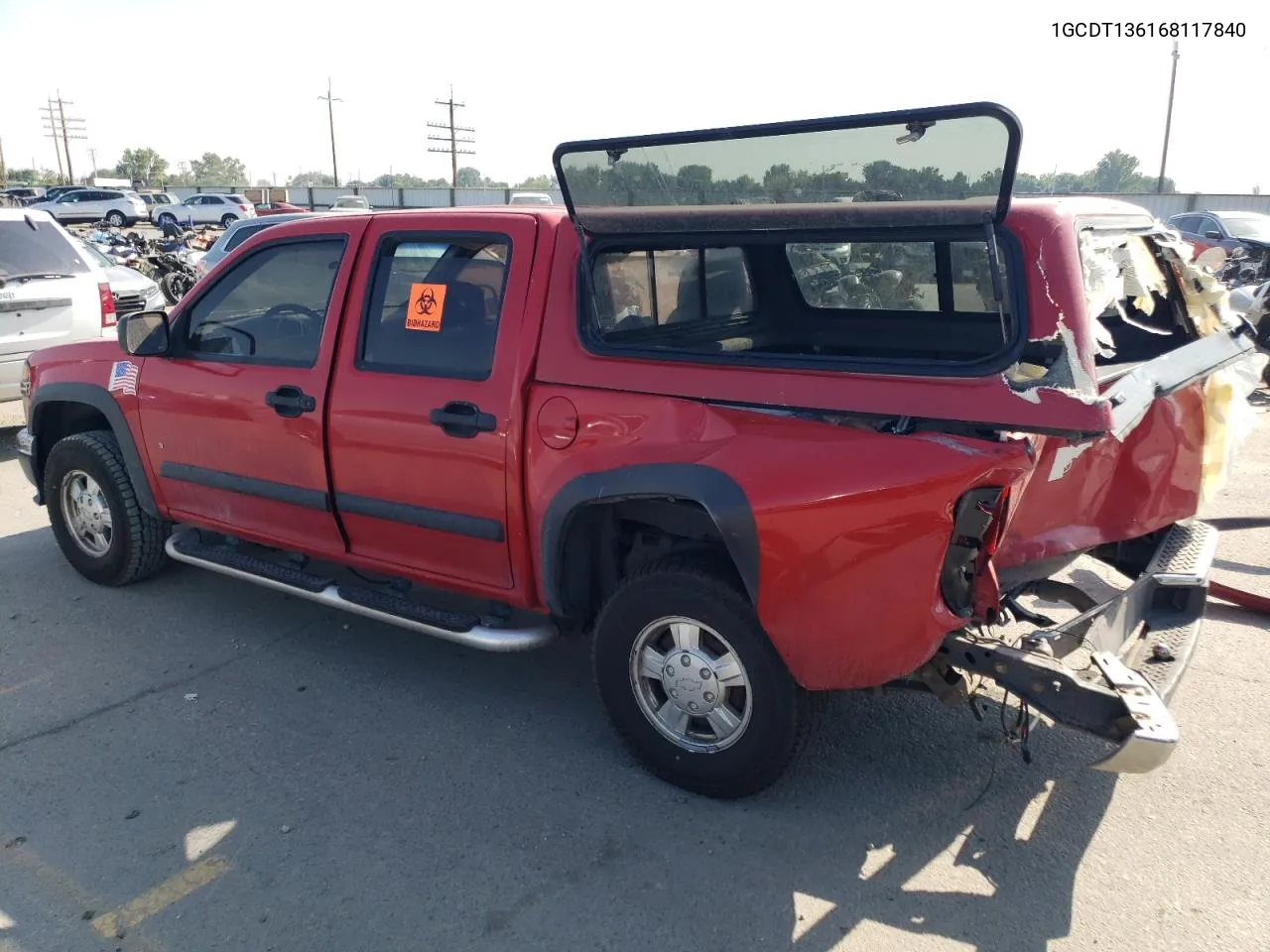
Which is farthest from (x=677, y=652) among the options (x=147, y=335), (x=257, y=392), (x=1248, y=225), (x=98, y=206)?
(x=98, y=206)

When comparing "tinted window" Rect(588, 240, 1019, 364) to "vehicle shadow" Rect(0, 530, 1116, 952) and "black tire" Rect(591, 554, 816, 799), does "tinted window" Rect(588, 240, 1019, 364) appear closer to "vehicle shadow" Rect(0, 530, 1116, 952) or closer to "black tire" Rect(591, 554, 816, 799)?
"black tire" Rect(591, 554, 816, 799)

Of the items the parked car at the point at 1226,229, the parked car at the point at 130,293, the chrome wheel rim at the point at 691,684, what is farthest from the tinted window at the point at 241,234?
the parked car at the point at 1226,229

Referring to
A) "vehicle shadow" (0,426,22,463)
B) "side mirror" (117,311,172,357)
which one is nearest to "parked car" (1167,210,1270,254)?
"side mirror" (117,311,172,357)

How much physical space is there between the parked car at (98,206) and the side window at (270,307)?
44.7 metres

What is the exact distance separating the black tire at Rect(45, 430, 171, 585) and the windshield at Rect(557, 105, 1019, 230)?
303 centimetres

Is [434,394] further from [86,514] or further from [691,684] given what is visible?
[86,514]

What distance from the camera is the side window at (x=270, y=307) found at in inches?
162

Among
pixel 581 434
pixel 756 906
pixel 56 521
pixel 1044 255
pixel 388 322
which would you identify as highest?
pixel 1044 255

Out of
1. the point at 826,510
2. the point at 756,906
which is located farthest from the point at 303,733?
the point at 826,510

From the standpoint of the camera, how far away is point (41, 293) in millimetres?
8102

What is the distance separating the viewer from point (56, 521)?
5301mm

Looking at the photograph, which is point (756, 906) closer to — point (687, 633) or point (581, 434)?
point (687, 633)

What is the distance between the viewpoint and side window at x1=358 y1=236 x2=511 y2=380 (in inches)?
142

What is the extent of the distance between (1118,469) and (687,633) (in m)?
1.75
